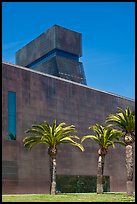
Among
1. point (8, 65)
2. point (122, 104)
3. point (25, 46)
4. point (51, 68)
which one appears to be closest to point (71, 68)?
point (51, 68)

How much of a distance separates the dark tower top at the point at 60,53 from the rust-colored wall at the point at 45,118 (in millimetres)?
32328

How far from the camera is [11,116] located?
172 ft

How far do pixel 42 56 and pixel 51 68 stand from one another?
9366 millimetres

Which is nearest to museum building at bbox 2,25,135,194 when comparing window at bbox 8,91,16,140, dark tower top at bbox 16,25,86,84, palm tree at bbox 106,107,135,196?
window at bbox 8,91,16,140

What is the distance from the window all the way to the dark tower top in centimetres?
4386

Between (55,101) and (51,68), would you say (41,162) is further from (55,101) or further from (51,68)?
(51,68)

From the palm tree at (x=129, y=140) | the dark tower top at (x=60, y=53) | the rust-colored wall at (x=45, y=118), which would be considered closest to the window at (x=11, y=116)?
the rust-colored wall at (x=45, y=118)

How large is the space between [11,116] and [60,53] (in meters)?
53.8

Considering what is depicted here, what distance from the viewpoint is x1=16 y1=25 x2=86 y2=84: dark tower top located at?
3912 inches

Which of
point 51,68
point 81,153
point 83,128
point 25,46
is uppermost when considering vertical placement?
point 25,46

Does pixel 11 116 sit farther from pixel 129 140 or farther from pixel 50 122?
pixel 129 140

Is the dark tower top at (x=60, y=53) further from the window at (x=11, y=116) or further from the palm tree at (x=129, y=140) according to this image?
the palm tree at (x=129, y=140)

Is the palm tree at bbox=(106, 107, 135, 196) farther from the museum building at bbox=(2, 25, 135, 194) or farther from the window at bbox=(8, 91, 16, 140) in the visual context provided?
the window at bbox=(8, 91, 16, 140)

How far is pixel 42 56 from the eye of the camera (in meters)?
108
